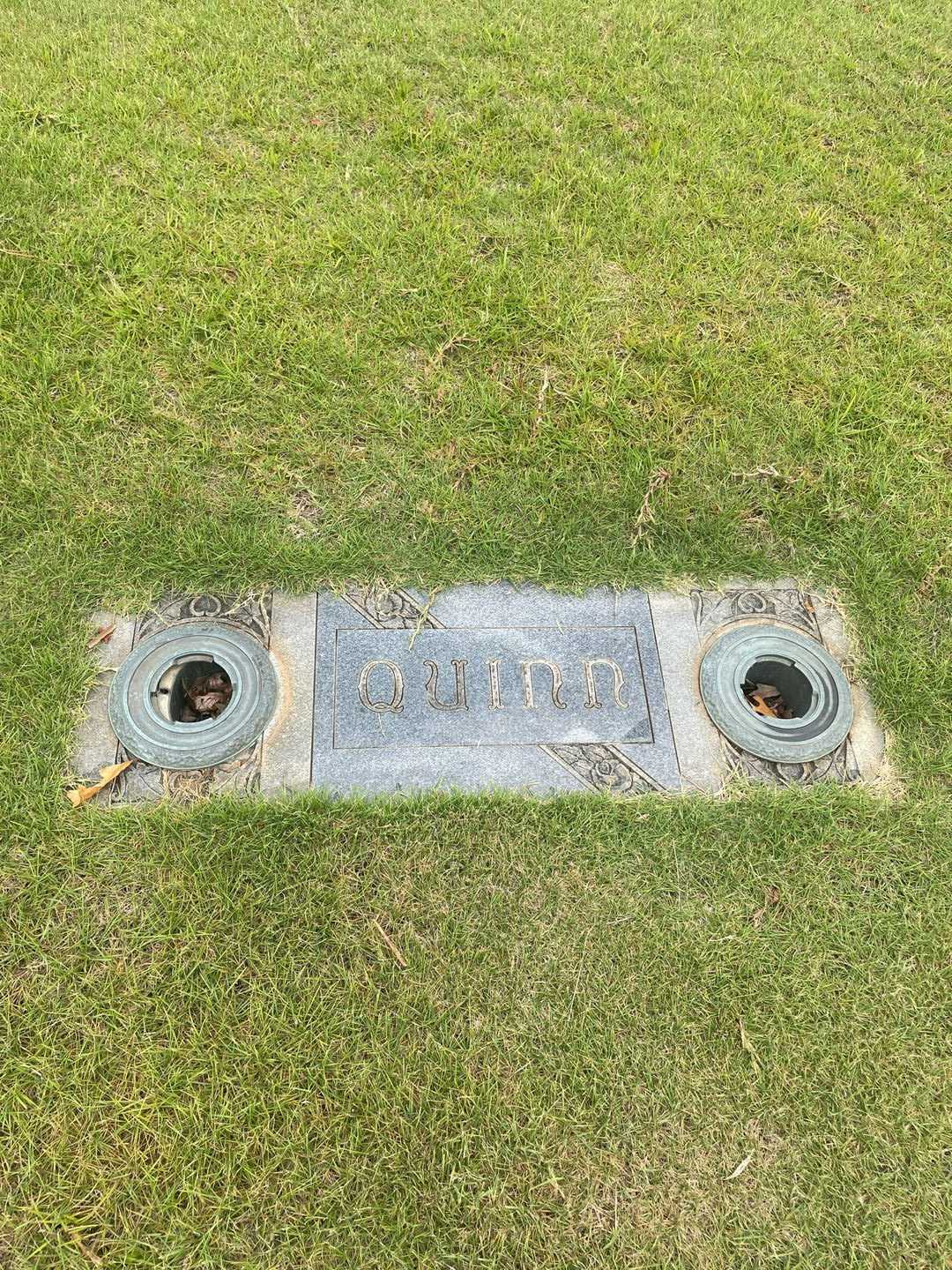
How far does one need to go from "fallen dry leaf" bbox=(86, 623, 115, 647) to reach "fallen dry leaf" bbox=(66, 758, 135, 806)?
0.45 m

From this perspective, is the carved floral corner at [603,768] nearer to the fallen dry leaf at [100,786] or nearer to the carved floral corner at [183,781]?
the carved floral corner at [183,781]

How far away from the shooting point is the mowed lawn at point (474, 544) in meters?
2.14

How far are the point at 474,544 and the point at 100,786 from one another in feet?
4.85

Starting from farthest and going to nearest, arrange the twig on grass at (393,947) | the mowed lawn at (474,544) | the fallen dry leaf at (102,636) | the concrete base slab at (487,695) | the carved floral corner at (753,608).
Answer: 1. the carved floral corner at (753,608)
2. the fallen dry leaf at (102,636)
3. the concrete base slab at (487,695)
4. the twig on grass at (393,947)
5. the mowed lawn at (474,544)

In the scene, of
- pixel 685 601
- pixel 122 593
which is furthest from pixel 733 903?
pixel 122 593

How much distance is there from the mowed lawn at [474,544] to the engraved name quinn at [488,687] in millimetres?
236

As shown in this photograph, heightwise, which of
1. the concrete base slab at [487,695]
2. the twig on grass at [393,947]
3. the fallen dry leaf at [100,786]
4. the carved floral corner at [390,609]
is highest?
the carved floral corner at [390,609]

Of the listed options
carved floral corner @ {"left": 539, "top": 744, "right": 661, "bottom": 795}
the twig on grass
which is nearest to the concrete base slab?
carved floral corner @ {"left": 539, "top": 744, "right": 661, "bottom": 795}

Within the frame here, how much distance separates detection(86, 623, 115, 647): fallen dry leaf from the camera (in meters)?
2.79

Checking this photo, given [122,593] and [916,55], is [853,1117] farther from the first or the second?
[916,55]

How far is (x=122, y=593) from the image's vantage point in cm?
287

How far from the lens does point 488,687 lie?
2.80 m

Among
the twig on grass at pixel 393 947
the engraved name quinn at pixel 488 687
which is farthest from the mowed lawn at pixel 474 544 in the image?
the engraved name quinn at pixel 488 687

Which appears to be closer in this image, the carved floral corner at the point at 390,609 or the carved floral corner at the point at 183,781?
the carved floral corner at the point at 183,781
